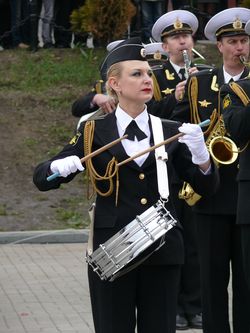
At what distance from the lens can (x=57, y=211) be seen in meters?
12.0

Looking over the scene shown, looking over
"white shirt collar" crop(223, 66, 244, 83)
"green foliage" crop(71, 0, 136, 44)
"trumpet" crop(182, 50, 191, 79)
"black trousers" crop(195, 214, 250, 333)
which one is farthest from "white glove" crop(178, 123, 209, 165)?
"green foliage" crop(71, 0, 136, 44)

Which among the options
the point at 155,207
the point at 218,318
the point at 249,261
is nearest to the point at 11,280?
the point at 218,318

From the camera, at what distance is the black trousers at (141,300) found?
16.6 feet

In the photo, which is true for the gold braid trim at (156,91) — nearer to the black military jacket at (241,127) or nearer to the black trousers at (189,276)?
the black trousers at (189,276)

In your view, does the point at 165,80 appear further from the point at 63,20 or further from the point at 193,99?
the point at 63,20

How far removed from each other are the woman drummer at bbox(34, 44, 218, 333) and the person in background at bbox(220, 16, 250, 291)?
46cm

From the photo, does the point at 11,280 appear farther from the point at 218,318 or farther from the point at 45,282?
the point at 218,318

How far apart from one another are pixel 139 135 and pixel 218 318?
5.56 ft

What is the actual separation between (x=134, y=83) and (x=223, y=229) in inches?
61.7

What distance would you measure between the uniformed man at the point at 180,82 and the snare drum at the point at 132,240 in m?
2.41

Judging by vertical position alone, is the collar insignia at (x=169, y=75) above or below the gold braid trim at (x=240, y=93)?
above

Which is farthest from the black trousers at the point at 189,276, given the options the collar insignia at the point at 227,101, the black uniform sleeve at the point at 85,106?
the collar insignia at the point at 227,101

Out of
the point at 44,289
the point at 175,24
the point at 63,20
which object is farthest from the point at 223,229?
the point at 63,20

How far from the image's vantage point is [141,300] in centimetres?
510
